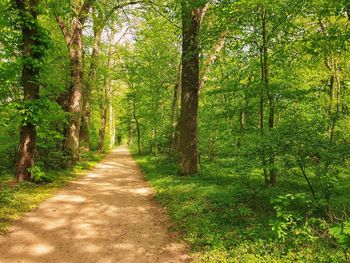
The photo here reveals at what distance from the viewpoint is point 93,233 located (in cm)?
609

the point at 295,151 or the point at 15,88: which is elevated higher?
the point at 15,88

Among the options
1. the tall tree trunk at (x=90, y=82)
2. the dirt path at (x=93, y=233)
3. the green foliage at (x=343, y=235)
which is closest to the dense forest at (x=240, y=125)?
the green foliage at (x=343, y=235)

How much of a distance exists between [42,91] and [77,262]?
9178 millimetres

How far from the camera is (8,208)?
7.21 meters

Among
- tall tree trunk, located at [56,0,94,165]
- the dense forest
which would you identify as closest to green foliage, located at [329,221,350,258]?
the dense forest

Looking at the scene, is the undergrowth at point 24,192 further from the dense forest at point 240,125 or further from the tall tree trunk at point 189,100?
the tall tree trunk at point 189,100

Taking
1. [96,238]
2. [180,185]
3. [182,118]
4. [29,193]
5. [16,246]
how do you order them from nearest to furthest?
[16,246] < [96,238] < [29,193] < [180,185] < [182,118]

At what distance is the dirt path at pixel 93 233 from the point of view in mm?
5066

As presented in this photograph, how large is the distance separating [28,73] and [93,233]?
632 cm

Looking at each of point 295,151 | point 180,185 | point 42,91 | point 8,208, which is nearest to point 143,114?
point 42,91

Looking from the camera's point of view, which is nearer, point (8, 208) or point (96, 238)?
point (96, 238)

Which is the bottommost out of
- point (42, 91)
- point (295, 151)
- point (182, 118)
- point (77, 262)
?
point (77, 262)

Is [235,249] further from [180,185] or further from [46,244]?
[180,185]

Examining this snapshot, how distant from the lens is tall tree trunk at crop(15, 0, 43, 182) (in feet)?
30.3
